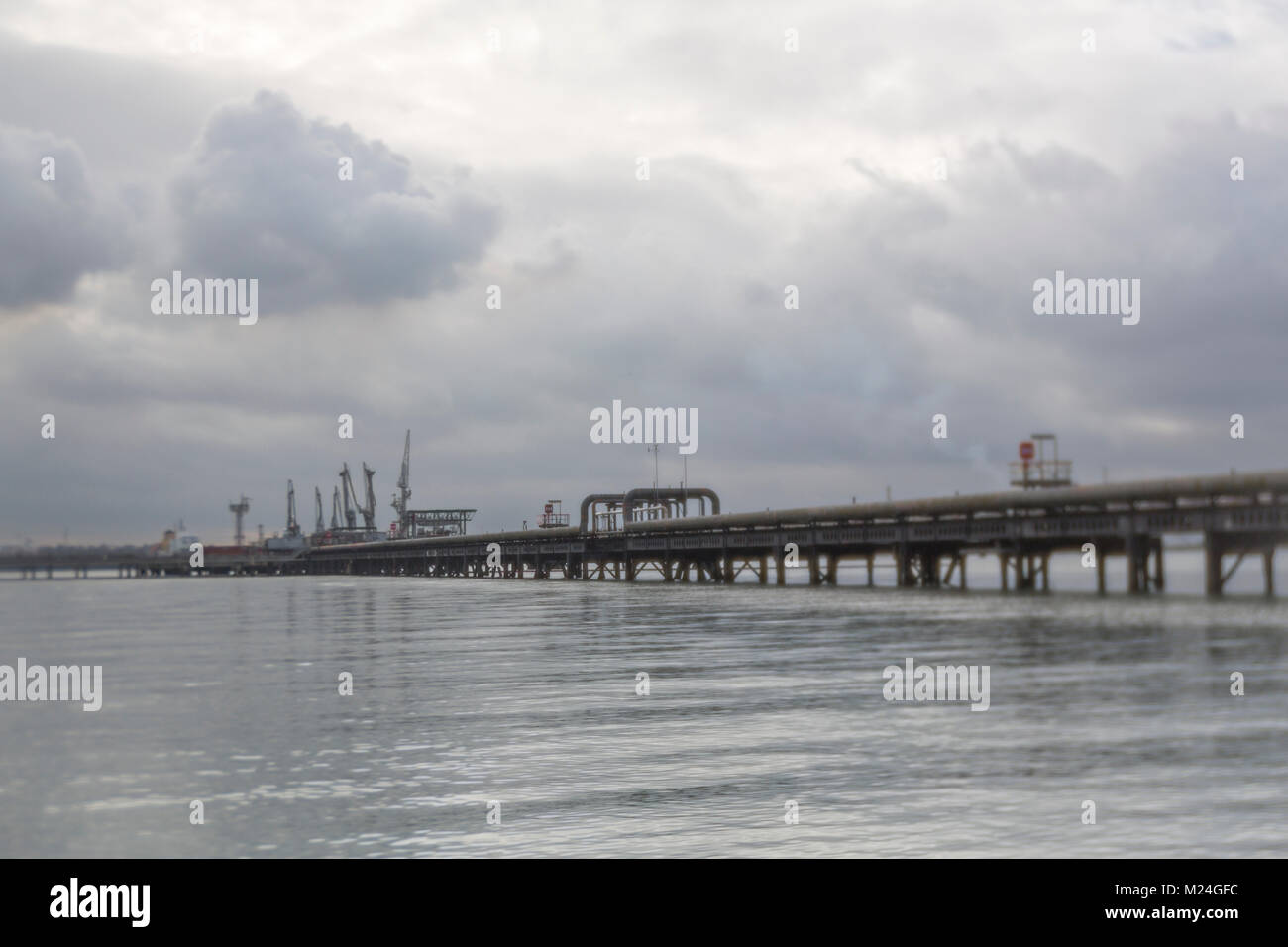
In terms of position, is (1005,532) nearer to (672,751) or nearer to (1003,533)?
(1003,533)

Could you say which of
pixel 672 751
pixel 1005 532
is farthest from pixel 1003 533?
pixel 672 751

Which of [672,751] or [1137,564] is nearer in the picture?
[672,751]

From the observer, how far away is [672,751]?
22609 mm

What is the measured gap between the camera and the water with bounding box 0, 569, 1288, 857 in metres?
16.4

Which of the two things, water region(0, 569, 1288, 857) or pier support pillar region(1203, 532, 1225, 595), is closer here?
water region(0, 569, 1288, 857)

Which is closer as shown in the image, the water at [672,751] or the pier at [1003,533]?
the water at [672,751]

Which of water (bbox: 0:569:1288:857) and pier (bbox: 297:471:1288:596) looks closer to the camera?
water (bbox: 0:569:1288:857)

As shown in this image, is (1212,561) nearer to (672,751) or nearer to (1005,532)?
(1005,532)

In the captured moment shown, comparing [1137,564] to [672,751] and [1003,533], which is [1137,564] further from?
[672,751]

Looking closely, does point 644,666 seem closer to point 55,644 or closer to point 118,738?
point 118,738

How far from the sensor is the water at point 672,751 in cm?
1636

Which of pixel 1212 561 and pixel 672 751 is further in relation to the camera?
pixel 1212 561

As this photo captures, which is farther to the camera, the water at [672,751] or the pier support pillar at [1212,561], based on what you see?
the pier support pillar at [1212,561]
